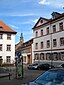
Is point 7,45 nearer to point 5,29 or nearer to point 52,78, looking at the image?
point 5,29

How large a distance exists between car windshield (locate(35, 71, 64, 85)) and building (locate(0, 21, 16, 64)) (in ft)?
195

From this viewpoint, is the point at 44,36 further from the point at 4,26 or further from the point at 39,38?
the point at 4,26

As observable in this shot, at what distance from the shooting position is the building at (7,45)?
6944 centimetres

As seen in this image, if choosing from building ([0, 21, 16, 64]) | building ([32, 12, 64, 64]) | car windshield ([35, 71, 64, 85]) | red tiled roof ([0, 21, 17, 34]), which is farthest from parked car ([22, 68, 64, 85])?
red tiled roof ([0, 21, 17, 34])

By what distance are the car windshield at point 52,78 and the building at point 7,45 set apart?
195 ft

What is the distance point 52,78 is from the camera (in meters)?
9.12

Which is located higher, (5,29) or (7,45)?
(5,29)

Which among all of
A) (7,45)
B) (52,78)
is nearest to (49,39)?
(7,45)

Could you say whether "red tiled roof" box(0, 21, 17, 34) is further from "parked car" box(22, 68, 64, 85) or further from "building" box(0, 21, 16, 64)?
"parked car" box(22, 68, 64, 85)

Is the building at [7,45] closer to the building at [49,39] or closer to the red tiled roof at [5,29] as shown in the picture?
the red tiled roof at [5,29]

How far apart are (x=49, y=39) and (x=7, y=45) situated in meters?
13.4

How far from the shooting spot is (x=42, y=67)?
5466cm

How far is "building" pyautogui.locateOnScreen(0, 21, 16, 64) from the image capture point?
6944cm

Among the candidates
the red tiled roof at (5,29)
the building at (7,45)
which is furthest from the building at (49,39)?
the red tiled roof at (5,29)
